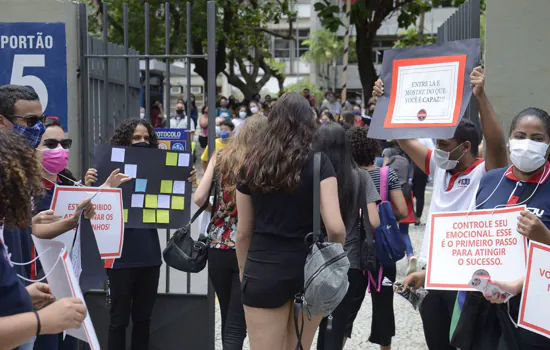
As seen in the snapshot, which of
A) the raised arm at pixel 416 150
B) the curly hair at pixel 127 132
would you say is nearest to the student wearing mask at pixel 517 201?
the raised arm at pixel 416 150

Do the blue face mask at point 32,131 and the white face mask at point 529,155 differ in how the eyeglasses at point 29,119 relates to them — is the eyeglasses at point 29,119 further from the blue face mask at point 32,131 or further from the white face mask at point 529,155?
the white face mask at point 529,155

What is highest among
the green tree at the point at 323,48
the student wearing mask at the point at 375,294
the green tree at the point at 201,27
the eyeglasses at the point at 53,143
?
the green tree at the point at 323,48

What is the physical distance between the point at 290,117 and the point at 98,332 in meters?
2.59

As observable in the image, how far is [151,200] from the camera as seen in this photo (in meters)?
5.21

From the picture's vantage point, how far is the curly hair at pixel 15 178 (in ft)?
8.30

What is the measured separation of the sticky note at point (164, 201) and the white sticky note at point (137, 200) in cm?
12

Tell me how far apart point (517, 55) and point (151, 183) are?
8.99ft

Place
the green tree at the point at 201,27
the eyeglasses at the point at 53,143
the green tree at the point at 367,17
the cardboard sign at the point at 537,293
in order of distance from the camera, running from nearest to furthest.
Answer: the cardboard sign at the point at 537,293, the eyeglasses at the point at 53,143, the green tree at the point at 367,17, the green tree at the point at 201,27

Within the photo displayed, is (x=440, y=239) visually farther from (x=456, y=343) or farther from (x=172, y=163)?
(x=172, y=163)

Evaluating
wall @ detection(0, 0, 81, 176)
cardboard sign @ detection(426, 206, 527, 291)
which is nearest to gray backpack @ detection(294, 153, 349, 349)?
cardboard sign @ detection(426, 206, 527, 291)

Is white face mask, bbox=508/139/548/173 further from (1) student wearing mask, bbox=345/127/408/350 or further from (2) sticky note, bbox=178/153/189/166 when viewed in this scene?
(2) sticky note, bbox=178/153/189/166

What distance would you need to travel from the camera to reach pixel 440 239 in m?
3.66

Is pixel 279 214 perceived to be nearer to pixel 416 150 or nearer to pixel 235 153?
pixel 235 153

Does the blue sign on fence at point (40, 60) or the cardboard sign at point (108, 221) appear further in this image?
the blue sign on fence at point (40, 60)
